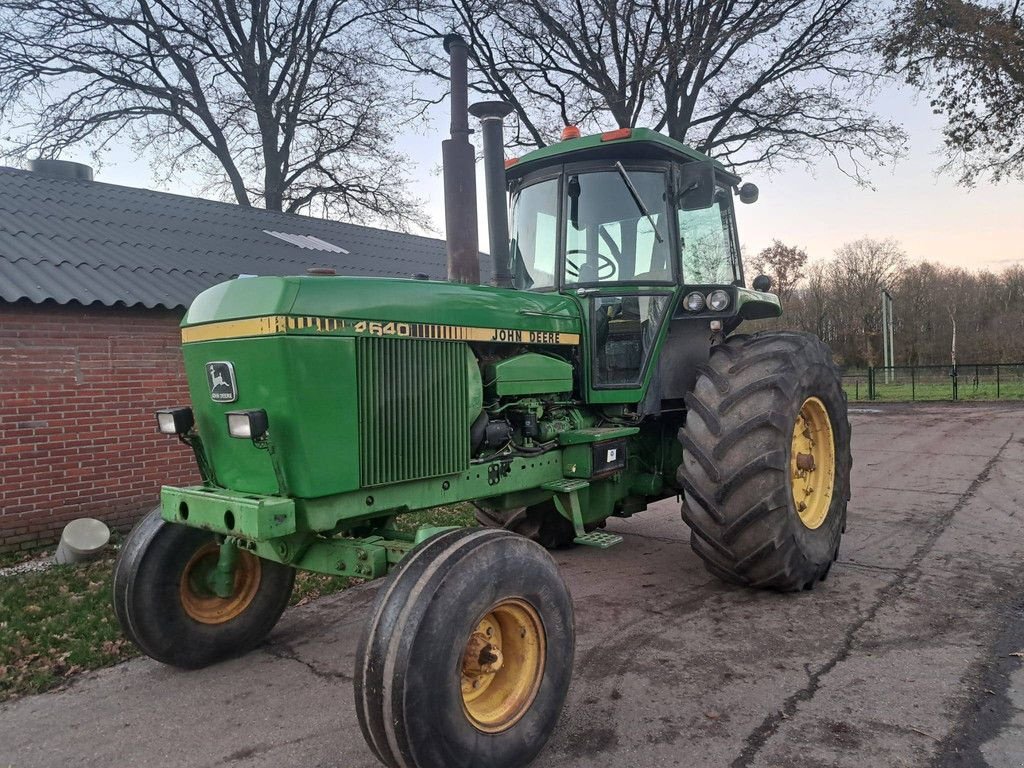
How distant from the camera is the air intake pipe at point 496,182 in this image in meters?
4.00

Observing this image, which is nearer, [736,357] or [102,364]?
[736,357]

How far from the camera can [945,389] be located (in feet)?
70.8

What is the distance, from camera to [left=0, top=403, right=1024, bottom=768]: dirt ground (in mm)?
2799

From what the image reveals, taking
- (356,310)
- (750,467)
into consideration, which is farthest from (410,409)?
(750,467)

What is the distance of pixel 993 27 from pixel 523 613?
1495 cm

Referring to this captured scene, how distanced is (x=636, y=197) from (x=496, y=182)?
2.88ft

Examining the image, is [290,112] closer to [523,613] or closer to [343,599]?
[343,599]

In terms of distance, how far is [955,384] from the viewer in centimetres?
2005

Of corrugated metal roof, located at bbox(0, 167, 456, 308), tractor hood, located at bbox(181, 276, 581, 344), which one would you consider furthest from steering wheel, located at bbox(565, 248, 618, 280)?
corrugated metal roof, located at bbox(0, 167, 456, 308)

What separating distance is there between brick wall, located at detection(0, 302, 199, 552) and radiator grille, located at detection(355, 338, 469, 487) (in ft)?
15.0

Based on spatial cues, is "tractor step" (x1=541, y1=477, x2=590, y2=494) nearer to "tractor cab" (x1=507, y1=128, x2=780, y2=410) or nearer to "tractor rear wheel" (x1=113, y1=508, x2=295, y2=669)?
"tractor cab" (x1=507, y1=128, x2=780, y2=410)

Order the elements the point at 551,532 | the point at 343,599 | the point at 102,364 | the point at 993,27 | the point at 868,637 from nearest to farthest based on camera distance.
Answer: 1. the point at 868,637
2. the point at 343,599
3. the point at 551,532
4. the point at 102,364
5. the point at 993,27

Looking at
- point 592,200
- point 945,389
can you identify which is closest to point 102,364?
point 592,200

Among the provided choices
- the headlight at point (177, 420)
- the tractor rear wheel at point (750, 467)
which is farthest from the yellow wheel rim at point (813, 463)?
the headlight at point (177, 420)
